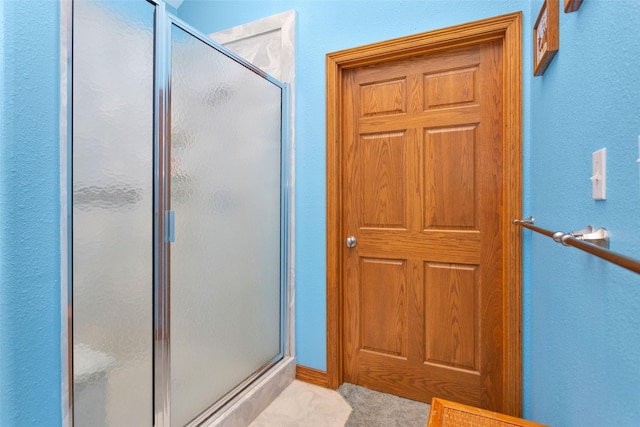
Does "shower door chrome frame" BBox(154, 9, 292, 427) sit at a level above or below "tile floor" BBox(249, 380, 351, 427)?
above

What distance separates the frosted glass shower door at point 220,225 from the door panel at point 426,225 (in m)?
0.49

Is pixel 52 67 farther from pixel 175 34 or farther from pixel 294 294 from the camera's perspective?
pixel 294 294

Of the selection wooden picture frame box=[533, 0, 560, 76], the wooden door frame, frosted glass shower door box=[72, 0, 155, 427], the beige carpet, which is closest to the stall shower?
frosted glass shower door box=[72, 0, 155, 427]

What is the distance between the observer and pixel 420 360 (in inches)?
71.3

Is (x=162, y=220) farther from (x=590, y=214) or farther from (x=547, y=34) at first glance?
(x=547, y=34)

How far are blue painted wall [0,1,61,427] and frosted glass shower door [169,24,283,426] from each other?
38cm

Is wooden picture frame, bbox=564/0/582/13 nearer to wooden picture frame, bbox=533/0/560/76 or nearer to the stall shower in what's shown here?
wooden picture frame, bbox=533/0/560/76

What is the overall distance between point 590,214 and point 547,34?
2.27 feet

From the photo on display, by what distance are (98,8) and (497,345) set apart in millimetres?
2180

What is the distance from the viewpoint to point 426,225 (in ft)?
5.90

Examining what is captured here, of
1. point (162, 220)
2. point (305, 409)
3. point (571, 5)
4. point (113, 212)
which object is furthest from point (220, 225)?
point (571, 5)

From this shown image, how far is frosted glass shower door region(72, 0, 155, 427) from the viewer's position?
999 mm

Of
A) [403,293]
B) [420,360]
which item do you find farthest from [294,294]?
[420,360]

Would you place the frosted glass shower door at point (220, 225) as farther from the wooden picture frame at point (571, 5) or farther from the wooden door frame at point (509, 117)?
the wooden picture frame at point (571, 5)
